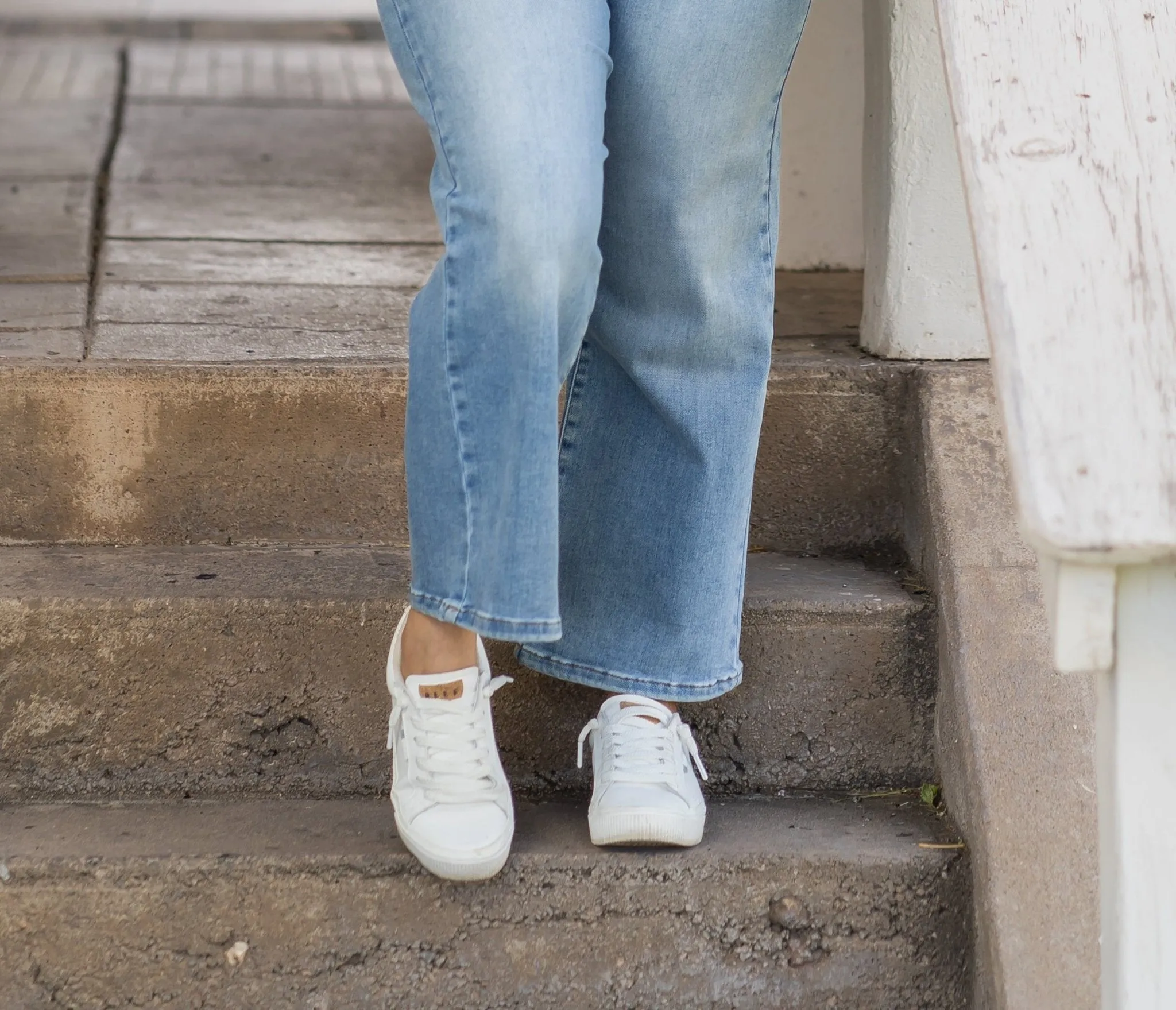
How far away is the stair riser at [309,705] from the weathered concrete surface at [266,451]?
21 centimetres

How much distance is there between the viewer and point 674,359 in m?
1.18

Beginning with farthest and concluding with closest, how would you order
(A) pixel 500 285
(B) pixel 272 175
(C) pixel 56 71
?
(C) pixel 56 71 < (B) pixel 272 175 < (A) pixel 500 285

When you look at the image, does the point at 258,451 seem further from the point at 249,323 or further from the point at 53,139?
the point at 53,139

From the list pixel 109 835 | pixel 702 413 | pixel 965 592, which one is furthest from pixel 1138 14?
pixel 109 835

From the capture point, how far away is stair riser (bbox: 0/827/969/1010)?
116 cm

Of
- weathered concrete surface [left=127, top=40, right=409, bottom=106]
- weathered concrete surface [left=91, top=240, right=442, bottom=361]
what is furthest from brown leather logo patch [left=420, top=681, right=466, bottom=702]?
weathered concrete surface [left=127, top=40, right=409, bottom=106]

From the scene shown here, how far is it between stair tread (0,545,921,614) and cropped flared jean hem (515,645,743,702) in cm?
12

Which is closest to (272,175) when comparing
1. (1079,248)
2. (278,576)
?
(278,576)

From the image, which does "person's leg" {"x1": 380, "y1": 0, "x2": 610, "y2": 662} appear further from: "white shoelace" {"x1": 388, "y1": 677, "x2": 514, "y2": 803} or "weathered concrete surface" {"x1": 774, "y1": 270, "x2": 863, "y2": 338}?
"weathered concrete surface" {"x1": 774, "y1": 270, "x2": 863, "y2": 338}

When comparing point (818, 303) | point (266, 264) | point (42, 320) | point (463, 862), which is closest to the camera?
point (463, 862)

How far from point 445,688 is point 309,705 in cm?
27

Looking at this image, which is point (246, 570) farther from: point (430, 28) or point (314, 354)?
point (430, 28)

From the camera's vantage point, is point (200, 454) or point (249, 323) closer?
point (200, 454)

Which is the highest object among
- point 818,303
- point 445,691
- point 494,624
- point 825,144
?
point 825,144
